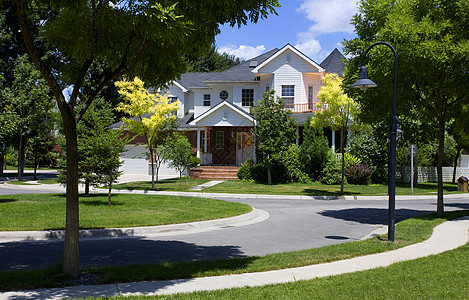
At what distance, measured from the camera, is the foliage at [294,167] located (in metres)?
28.5

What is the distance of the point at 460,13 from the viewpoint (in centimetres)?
1315

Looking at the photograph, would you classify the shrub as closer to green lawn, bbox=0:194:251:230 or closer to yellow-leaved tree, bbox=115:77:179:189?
yellow-leaved tree, bbox=115:77:179:189

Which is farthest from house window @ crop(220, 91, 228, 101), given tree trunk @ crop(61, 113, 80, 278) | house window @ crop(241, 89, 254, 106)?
tree trunk @ crop(61, 113, 80, 278)

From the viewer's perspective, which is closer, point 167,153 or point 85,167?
point 85,167

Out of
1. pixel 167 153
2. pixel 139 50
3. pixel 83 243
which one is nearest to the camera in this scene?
pixel 139 50

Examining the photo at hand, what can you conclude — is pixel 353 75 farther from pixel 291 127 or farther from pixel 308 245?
pixel 291 127

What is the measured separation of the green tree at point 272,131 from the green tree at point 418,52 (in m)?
12.3

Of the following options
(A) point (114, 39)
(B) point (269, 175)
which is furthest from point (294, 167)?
(A) point (114, 39)

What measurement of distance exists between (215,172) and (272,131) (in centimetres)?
638

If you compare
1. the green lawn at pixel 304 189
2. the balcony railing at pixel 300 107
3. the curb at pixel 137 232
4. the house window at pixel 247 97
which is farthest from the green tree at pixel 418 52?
the house window at pixel 247 97

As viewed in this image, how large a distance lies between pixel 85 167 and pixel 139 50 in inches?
419

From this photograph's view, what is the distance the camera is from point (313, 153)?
2930 cm

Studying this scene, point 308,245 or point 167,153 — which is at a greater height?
point 167,153

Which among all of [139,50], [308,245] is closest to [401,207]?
[308,245]
